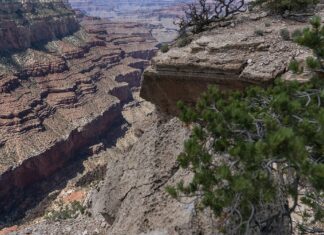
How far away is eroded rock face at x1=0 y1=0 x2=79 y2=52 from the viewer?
6098 cm

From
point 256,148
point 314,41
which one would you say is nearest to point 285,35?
point 314,41

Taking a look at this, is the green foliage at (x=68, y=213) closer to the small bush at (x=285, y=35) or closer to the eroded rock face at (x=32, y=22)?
the small bush at (x=285, y=35)

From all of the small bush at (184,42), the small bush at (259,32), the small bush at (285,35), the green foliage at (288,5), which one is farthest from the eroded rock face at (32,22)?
the small bush at (285,35)

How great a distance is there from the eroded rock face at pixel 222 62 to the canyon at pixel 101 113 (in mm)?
35

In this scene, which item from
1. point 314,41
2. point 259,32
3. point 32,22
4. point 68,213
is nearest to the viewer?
point 314,41

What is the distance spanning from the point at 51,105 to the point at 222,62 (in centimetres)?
4706

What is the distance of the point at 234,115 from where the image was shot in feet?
22.9

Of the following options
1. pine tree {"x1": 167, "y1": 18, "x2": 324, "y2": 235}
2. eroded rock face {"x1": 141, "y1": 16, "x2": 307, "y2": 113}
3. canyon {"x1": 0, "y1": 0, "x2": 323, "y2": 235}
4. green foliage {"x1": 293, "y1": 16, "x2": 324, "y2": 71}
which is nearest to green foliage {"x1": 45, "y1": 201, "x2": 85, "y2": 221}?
canyon {"x1": 0, "y1": 0, "x2": 323, "y2": 235}

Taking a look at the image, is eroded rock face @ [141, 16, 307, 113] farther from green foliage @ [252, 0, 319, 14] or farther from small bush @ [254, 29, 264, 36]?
green foliage @ [252, 0, 319, 14]

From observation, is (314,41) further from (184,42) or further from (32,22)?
(32,22)

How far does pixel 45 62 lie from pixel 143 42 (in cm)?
6345

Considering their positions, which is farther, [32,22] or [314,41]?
[32,22]

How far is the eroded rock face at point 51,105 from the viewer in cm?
4388

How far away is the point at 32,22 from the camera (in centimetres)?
6988
